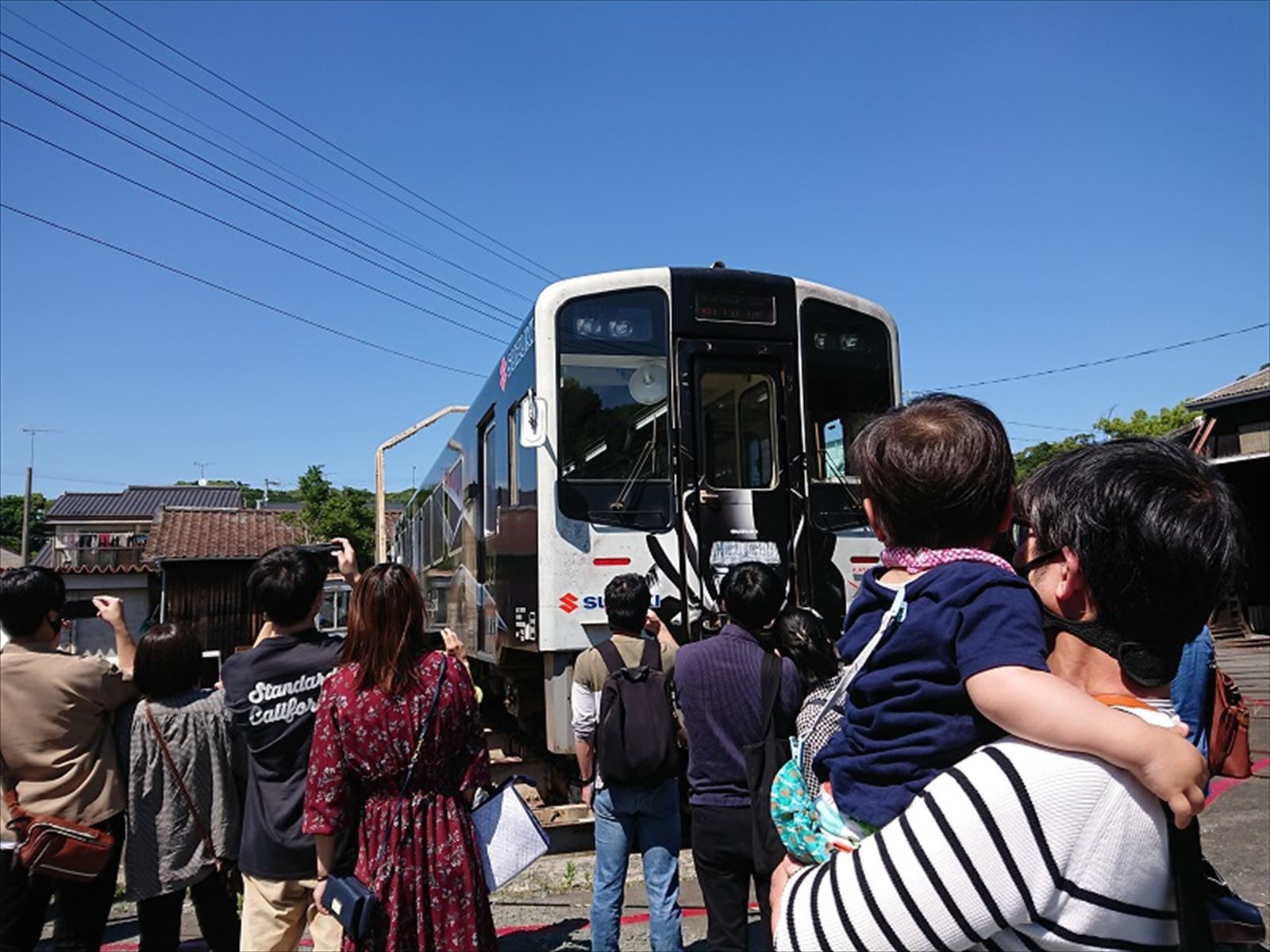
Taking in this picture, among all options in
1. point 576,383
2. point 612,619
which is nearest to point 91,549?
point 576,383

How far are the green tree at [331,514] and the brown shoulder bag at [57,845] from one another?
25317mm

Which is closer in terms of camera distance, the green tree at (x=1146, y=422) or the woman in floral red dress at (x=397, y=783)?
A: the woman in floral red dress at (x=397, y=783)

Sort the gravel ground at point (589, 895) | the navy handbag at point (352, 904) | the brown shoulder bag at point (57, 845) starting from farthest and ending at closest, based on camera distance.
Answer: the gravel ground at point (589, 895) → the brown shoulder bag at point (57, 845) → the navy handbag at point (352, 904)

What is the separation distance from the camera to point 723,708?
3.40 meters

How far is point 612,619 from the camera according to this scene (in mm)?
4102

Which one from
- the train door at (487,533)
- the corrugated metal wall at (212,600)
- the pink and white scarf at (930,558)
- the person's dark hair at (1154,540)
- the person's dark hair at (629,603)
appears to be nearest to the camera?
the person's dark hair at (1154,540)

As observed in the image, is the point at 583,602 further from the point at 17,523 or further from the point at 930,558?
the point at 17,523

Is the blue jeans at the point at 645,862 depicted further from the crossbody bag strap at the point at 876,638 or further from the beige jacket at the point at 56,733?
the crossbody bag strap at the point at 876,638

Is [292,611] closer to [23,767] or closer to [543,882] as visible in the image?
[23,767]

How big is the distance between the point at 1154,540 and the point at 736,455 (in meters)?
5.44

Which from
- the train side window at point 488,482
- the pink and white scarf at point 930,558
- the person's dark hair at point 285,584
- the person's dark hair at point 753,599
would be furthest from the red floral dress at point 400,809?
the train side window at point 488,482

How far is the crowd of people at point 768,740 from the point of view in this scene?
1134 mm

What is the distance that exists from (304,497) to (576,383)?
2528 centimetres

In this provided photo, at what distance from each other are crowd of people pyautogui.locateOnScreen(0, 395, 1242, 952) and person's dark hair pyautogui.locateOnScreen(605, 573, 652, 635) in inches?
0.6
